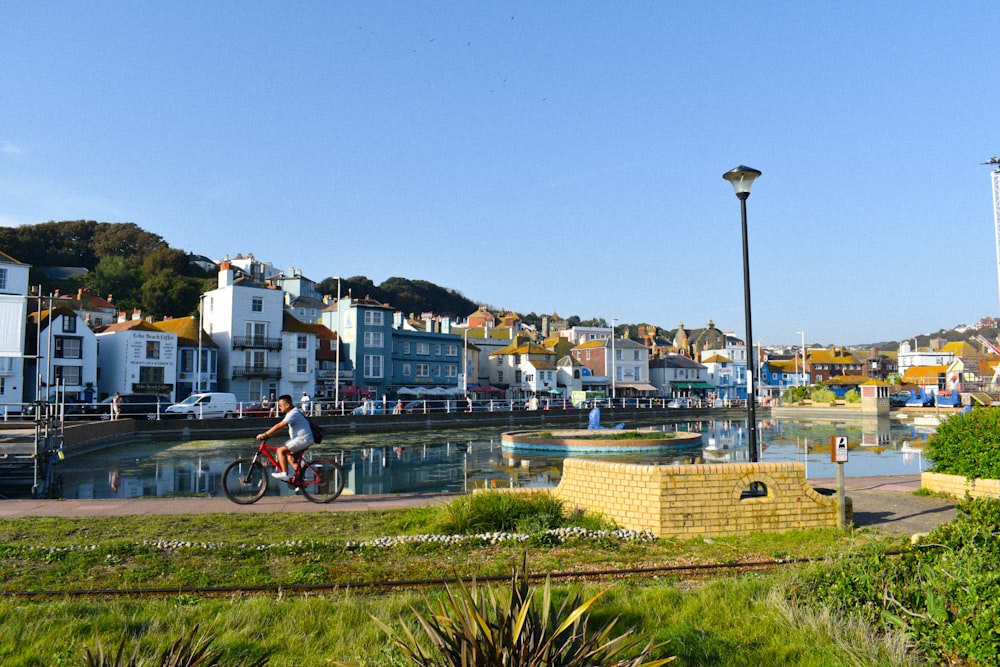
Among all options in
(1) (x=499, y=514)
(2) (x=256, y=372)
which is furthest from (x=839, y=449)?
(2) (x=256, y=372)

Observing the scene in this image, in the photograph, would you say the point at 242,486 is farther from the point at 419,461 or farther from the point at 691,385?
the point at 691,385

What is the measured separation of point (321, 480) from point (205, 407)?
3467 cm

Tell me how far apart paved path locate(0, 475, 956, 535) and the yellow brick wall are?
1.16 ft

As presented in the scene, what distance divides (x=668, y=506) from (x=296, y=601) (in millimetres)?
5322

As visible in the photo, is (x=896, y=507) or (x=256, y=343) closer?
(x=896, y=507)

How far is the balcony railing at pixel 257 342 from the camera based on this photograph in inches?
2363

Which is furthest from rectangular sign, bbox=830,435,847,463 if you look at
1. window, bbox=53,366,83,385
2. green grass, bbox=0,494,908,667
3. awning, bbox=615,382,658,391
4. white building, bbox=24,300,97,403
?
awning, bbox=615,382,658,391

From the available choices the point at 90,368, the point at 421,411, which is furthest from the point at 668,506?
the point at 90,368

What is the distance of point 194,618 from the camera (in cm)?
550

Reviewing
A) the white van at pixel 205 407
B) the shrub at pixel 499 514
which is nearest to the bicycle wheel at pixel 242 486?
the shrub at pixel 499 514

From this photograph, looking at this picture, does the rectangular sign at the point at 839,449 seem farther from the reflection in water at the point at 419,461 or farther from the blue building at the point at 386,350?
the blue building at the point at 386,350

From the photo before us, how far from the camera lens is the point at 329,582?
7000mm

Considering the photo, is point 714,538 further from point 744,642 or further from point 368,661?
point 368,661

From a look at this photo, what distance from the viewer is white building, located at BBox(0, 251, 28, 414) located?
1852 centimetres
